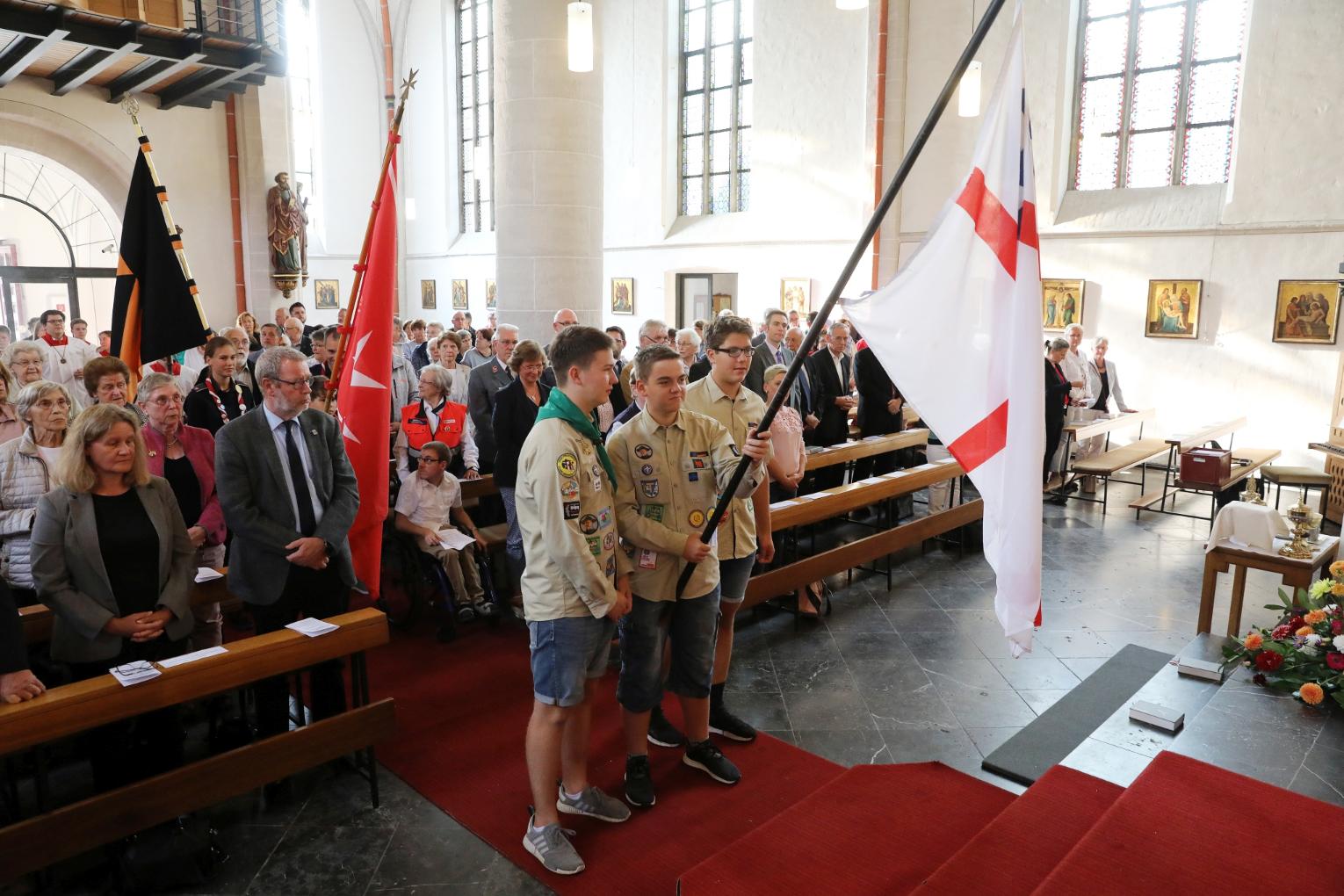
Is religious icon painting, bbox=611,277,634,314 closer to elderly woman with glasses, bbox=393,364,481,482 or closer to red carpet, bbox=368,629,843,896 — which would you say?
→ elderly woman with glasses, bbox=393,364,481,482

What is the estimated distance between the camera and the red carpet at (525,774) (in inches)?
129

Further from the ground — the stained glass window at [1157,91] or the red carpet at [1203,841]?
the stained glass window at [1157,91]

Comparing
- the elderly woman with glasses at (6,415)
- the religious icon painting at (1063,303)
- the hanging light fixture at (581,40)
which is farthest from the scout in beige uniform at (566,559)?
the religious icon painting at (1063,303)

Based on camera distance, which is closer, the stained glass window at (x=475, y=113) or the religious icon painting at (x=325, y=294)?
the stained glass window at (x=475, y=113)

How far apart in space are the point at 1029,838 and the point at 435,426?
15.1 feet

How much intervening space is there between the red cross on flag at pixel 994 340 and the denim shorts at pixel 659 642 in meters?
1.19

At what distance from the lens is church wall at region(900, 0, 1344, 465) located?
10719 mm

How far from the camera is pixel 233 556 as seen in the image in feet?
12.5

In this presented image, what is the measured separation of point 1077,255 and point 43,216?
14707mm

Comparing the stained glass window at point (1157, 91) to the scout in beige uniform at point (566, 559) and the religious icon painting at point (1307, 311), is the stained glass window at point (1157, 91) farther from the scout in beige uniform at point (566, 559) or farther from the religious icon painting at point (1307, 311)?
the scout in beige uniform at point (566, 559)

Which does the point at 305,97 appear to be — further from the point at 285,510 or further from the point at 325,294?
the point at 285,510

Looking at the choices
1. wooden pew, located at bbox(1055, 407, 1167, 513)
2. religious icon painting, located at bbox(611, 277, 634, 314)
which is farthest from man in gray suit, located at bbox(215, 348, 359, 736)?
religious icon painting, located at bbox(611, 277, 634, 314)

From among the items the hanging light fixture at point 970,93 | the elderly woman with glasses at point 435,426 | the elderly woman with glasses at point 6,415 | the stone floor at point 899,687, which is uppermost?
the hanging light fixture at point 970,93

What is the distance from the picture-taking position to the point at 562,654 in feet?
10.2
